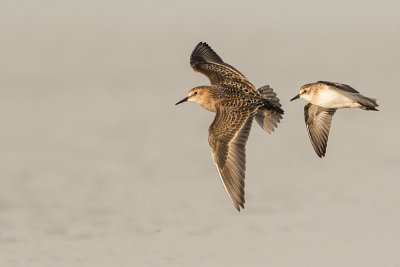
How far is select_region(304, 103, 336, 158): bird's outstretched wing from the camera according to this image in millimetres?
10570

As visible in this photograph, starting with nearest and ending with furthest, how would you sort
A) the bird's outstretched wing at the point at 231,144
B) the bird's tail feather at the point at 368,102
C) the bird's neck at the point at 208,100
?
1. the bird's outstretched wing at the point at 231,144
2. the bird's tail feather at the point at 368,102
3. the bird's neck at the point at 208,100

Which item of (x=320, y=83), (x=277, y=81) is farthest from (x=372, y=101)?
(x=277, y=81)

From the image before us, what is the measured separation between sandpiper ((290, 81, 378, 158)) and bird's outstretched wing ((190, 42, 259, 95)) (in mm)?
607

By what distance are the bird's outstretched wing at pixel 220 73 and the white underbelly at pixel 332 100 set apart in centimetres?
72

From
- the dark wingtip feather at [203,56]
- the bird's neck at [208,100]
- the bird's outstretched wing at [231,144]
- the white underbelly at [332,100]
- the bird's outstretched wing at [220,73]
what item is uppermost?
the dark wingtip feather at [203,56]

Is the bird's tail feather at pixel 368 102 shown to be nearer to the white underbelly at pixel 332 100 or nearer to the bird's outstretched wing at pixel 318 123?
the white underbelly at pixel 332 100

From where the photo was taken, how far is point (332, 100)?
9883 mm

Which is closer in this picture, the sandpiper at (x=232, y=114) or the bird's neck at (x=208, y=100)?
the sandpiper at (x=232, y=114)

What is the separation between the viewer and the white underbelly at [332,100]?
970cm

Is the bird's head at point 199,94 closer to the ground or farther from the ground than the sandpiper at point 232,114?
farther from the ground

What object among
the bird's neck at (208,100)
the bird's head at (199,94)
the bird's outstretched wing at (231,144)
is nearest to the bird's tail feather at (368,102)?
the bird's outstretched wing at (231,144)

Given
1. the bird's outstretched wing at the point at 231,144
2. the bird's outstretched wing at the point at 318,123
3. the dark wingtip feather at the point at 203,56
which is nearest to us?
the bird's outstretched wing at the point at 231,144

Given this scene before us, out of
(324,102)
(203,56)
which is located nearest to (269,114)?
(324,102)

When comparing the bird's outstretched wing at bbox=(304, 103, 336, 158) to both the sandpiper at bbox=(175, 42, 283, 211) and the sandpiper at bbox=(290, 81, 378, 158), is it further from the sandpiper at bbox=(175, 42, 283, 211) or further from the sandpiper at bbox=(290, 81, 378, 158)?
the sandpiper at bbox=(175, 42, 283, 211)
